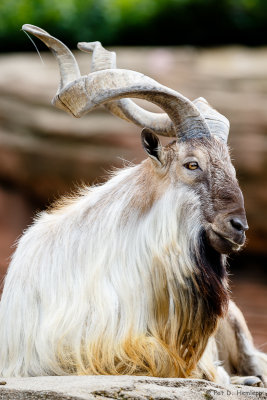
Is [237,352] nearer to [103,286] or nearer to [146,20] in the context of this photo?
[103,286]

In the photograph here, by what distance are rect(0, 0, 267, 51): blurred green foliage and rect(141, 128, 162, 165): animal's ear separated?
822cm

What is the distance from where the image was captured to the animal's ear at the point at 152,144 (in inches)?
243

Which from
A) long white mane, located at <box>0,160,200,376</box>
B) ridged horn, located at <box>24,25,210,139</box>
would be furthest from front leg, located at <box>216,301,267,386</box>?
ridged horn, located at <box>24,25,210,139</box>

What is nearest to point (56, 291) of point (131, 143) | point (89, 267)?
point (89, 267)

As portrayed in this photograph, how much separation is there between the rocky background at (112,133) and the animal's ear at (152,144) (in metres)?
7.02

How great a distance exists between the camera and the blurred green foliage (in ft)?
46.3

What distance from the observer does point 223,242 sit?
19.2 feet

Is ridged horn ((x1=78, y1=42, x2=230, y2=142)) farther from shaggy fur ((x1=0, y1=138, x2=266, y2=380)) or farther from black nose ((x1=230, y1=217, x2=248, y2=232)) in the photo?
black nose ((x1=230, y1=217, x2=248, y2=232))

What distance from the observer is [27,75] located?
13953mm

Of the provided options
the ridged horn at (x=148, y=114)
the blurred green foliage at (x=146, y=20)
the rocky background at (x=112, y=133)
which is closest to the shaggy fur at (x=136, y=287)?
the ridged horn at (x=148, y=114)

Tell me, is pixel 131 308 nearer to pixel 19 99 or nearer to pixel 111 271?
pixel 111 271

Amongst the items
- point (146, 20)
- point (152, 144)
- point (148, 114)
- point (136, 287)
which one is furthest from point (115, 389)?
point (146, 20)

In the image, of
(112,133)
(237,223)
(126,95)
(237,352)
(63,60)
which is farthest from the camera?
(112,133)

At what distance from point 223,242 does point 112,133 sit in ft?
25.8
